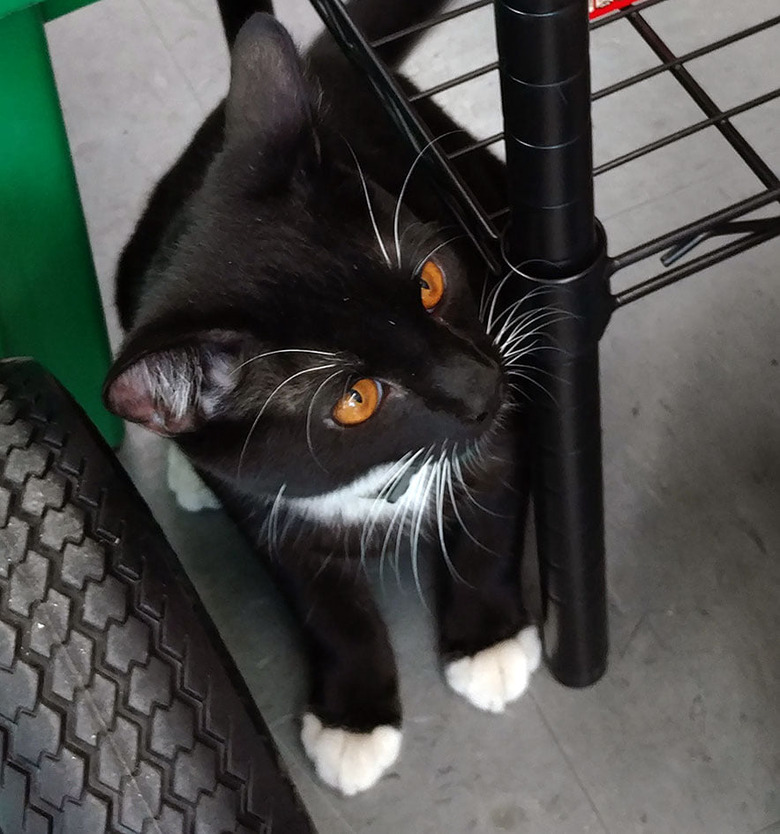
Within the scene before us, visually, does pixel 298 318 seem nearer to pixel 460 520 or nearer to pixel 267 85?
pixel 267 85

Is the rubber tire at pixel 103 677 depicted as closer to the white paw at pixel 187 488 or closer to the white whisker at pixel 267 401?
the white whisker at pixel 267 401

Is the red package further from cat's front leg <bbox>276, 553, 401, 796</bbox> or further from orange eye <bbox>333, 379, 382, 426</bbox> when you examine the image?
cat's front leg <bbox>276, 553, 401, 796</bbox>

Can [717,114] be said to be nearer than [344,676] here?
Yes

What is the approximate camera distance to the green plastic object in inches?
37.8

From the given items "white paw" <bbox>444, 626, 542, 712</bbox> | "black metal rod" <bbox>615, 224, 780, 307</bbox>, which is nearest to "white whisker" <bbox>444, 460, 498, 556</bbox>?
"white paw" <bbox>444, 626, 542, 712</bbox>

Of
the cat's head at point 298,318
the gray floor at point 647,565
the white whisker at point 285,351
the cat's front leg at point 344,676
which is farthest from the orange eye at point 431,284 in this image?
the gray floor at point 647,565

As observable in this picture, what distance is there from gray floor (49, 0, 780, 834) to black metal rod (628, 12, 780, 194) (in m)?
0.49

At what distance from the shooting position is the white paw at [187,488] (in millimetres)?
1257

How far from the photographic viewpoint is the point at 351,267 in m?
0.77

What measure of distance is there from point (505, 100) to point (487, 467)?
0.46 meters

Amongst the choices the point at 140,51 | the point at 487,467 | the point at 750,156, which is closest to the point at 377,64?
the point at 750,156

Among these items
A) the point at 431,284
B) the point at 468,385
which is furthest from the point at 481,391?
the point at 431,284

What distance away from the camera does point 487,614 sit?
109 cm

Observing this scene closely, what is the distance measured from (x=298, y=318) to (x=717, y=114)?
0.36 metres
